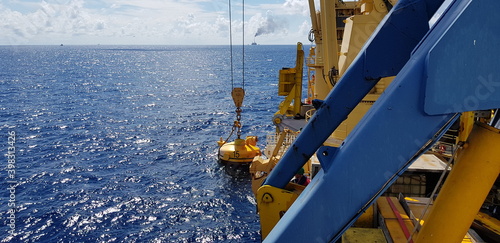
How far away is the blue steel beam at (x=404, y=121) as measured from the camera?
11.7ft

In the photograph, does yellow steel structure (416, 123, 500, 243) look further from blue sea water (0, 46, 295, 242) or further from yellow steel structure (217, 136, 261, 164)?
yellow steel structure (217, 136, 261, 164)

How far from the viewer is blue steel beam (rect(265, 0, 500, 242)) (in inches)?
141

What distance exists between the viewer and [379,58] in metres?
5.19

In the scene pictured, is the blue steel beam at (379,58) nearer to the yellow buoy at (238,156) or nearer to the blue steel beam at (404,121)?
the blue steel beam at (404,121)

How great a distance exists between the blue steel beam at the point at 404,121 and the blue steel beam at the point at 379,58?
979 mm

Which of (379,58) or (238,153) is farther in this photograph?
(238,153)

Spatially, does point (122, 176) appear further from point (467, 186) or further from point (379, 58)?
point (467, 186)

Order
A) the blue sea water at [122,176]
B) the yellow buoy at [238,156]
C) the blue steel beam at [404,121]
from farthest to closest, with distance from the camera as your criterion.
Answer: the yellow buoy at [238,156], the blue sea water at [122,176], the blue steel beam at [404,121]

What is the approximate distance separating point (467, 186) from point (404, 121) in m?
2.00

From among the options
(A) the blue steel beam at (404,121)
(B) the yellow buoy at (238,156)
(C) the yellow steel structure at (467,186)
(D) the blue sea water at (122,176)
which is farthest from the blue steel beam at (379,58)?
(B) the yellow buoy at (238,156)

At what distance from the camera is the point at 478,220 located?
792 cm

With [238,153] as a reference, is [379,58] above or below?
above

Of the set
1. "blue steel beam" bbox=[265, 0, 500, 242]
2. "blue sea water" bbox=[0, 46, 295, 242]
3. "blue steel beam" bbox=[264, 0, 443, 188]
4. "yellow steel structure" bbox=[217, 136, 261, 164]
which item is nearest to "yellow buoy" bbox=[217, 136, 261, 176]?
"yellow steel structure" bbox=[217, 136, 261, 164]

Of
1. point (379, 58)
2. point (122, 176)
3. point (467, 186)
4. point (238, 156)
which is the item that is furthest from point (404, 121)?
point (122, 176)
